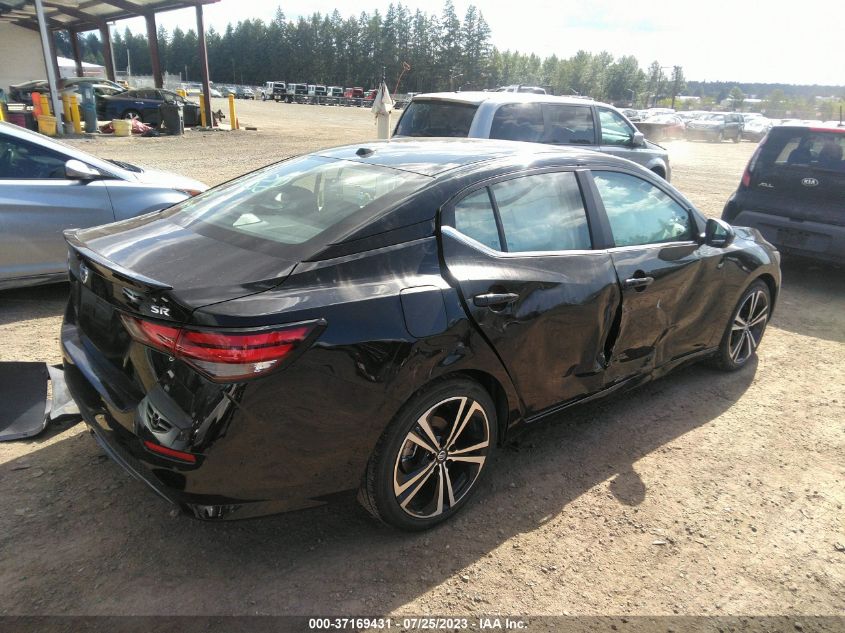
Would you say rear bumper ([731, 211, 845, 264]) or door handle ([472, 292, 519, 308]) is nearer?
door handle ([472, 292, 519, 308])

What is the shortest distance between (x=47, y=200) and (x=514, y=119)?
5.00 metres

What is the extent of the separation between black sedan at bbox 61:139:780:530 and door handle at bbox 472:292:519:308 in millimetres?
16

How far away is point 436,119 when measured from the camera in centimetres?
768

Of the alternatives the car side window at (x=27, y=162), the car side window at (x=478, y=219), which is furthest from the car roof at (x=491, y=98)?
the car side window at (x=478, y=219)

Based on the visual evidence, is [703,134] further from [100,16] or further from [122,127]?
[100,16]

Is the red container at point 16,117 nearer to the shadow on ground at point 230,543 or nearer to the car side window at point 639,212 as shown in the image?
the shadow on ground at point 230,543

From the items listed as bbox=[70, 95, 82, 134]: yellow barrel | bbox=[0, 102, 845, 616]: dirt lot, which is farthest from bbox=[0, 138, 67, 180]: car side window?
bbox=[70, 95, 82, 134]: yellow barrel

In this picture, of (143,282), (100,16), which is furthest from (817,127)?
(100,16)

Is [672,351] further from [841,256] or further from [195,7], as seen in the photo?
[195,7]

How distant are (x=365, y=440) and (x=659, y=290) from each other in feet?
6.70

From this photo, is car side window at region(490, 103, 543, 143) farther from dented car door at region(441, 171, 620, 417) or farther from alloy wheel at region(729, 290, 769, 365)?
dented car door at region(441, 171, 620, 417)

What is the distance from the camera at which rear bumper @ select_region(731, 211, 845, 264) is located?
6324mm

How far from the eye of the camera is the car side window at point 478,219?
276cm

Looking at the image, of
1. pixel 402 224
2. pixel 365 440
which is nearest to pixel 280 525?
pixel 365 440
